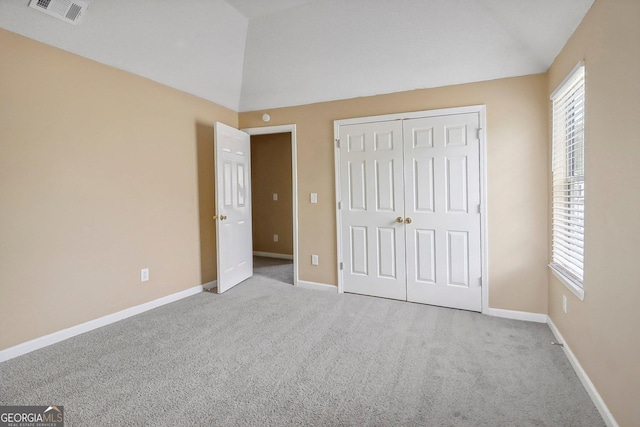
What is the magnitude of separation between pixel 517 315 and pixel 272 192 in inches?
175

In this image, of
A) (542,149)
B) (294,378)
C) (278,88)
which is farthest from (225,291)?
(542,149)

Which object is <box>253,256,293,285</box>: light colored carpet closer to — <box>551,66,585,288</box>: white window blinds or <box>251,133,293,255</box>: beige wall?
<box>251,133,293,255</box>: beige wall

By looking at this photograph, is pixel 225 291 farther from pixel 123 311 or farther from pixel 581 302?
pixel 581 302

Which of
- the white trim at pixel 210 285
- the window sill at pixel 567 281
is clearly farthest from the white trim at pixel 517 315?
the white trim at pixel 210 285

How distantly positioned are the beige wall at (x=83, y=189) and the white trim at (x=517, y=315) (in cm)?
334

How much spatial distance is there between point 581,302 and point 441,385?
41.5 inches

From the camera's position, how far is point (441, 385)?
6.19 ft

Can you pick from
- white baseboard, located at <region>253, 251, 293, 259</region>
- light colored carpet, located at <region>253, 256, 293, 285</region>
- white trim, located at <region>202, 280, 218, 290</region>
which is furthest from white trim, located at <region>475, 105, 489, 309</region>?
white baseboard, located at <region>253, 251, 293, 259</region>

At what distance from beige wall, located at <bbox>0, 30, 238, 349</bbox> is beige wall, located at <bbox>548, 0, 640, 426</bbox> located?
360cm

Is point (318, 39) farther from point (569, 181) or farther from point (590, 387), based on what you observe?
point (590, 387)

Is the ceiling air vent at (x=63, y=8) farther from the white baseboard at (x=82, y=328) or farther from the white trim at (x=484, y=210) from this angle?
the white trim at (x=484, y=210)

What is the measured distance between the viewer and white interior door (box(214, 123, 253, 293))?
11.8 feet

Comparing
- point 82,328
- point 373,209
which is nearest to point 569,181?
point 373,209

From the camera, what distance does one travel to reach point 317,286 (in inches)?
152
